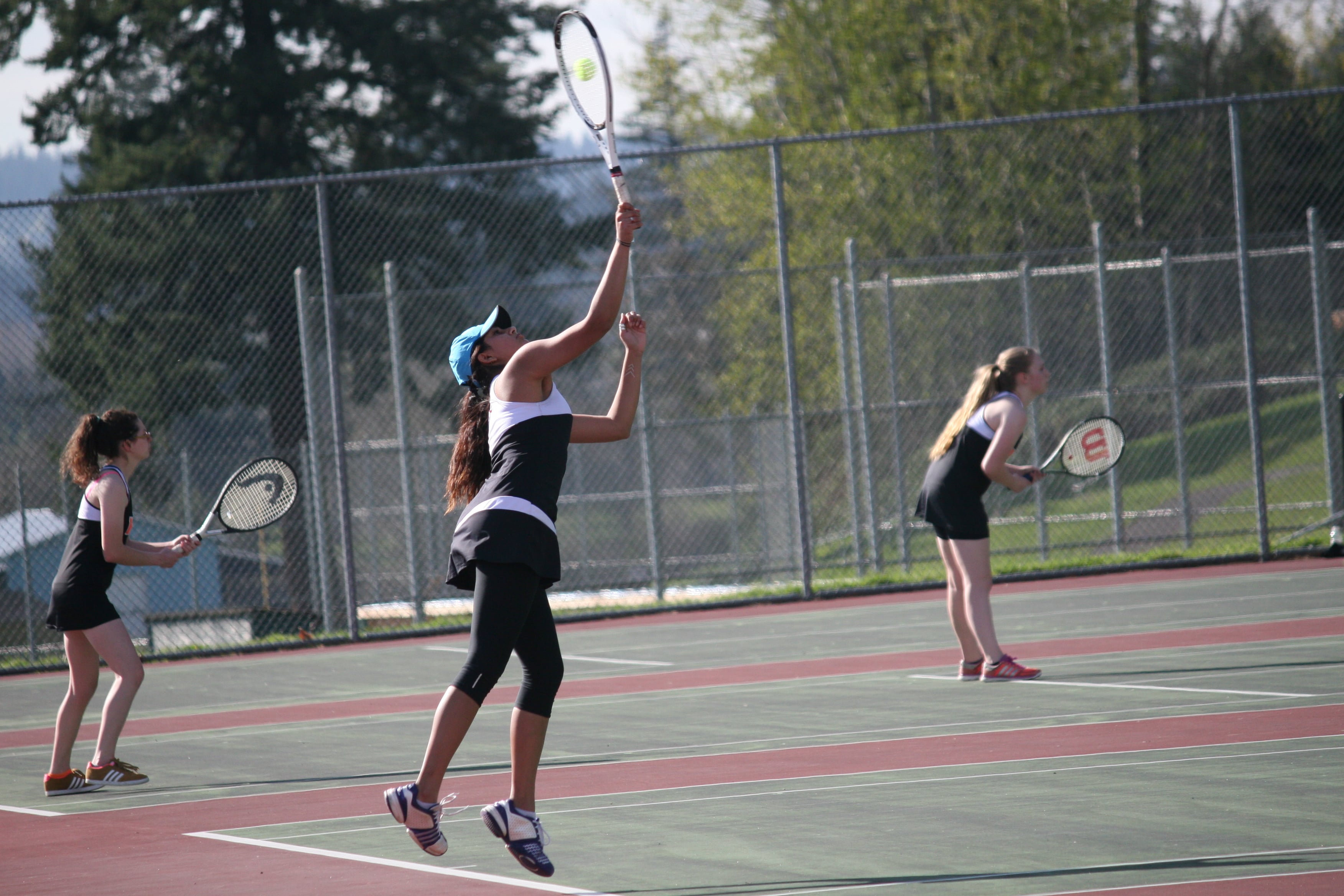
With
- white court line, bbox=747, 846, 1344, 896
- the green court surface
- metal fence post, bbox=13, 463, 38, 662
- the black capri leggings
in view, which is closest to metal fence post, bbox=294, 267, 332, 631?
the green court surface

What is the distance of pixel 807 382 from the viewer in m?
21.9

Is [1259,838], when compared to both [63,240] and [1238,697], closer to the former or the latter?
[1238,697]

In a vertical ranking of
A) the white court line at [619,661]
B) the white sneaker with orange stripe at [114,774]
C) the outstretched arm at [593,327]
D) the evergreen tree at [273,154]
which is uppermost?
the evergreen tree at [273,154]

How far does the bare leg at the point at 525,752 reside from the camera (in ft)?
16.2

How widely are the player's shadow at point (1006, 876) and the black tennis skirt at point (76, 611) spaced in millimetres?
3546

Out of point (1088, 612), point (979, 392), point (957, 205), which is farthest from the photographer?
point (957, 205)

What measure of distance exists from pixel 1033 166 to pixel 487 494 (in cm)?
1975

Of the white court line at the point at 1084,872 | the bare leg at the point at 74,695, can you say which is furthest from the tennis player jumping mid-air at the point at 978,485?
the bare leg at the point at 74,695

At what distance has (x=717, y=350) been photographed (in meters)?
21.7

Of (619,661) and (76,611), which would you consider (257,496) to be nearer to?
(76,611)

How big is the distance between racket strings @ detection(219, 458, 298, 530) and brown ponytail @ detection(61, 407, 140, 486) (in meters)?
0.75

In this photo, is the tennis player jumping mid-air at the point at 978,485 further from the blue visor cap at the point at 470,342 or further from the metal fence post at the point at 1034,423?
the metal fence post at the point at 1034,423

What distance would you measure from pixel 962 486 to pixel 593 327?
416cm

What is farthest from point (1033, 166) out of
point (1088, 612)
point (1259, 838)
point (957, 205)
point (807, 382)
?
point (1259, 838)
